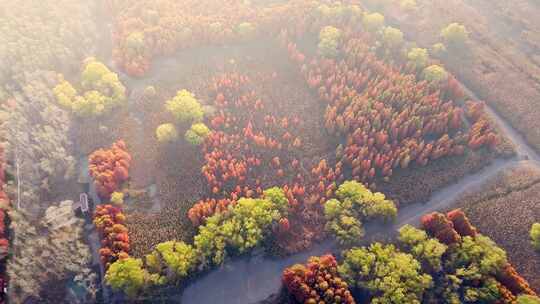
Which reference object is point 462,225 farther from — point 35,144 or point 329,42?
point 35,144

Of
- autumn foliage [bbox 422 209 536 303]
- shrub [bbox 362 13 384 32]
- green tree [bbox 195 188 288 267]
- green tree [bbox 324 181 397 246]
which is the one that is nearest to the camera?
autumn foliage [bbox 422 209 536 303]

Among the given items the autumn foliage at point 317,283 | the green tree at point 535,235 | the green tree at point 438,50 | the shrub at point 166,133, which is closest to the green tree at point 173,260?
the autumn foliage at point 317,283

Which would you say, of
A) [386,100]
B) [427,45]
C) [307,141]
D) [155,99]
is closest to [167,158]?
[155,99]

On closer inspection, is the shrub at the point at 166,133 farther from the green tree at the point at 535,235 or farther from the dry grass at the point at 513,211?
the green tree at the point at 535,235

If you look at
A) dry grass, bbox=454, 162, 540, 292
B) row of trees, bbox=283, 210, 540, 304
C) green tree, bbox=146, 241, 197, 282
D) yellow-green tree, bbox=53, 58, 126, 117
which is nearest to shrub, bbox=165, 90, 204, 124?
yellow-green tree, bbox=53, 58, 126, 117

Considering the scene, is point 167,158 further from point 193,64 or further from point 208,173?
point 193,64

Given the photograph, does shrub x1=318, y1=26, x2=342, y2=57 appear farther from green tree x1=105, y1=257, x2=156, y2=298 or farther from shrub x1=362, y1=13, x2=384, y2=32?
green tree x1=105, y1=257, x2=156, y2=298

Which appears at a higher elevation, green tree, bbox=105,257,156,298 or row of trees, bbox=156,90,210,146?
row of trees, bbox=156,90,210,146

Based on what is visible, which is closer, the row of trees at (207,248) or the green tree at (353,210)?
the row of trees at (207,248)
